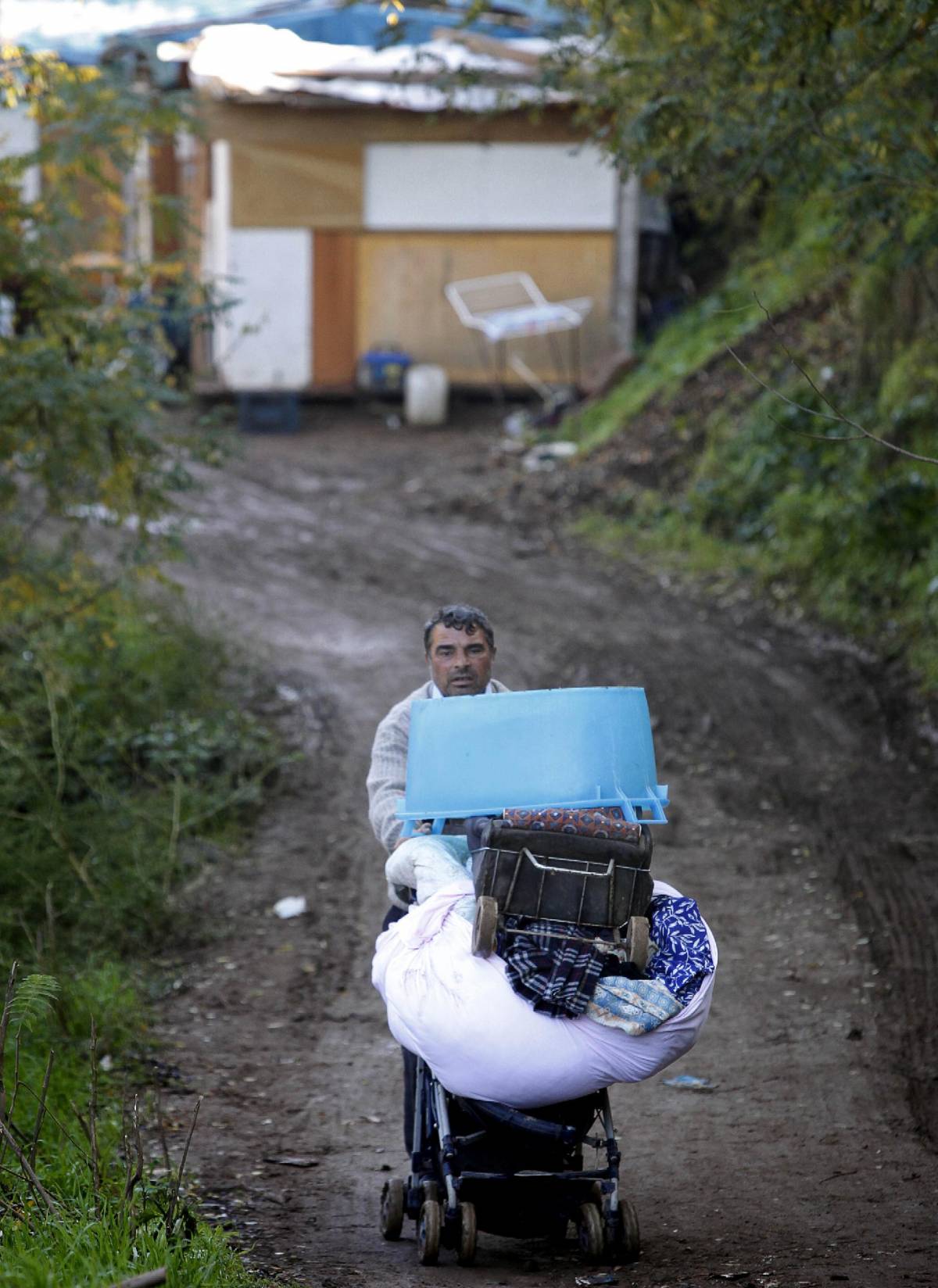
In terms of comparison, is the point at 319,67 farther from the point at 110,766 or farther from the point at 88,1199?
the point at 88,1199

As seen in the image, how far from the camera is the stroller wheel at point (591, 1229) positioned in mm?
3777

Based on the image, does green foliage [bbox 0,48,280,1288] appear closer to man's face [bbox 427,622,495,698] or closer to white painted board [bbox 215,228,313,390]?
man's face [bbox 427,622,495,698]

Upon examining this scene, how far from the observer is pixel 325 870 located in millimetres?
7891

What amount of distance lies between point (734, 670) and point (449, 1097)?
671 centimetres

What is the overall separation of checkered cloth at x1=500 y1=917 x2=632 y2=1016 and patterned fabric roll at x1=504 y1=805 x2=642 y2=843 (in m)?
0.21

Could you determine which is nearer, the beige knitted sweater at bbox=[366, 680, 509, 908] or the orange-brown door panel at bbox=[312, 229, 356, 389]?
the beige knitted sweater at bbox=[366, 680, 509, 908]

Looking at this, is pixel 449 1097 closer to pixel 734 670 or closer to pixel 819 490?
pixel 734 670

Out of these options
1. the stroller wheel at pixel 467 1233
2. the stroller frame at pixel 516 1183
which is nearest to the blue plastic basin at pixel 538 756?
the stroller frame at pixel 516 1183

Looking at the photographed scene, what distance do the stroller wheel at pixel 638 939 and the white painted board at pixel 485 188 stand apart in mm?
16078

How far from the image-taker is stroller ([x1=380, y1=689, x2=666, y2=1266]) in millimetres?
3385

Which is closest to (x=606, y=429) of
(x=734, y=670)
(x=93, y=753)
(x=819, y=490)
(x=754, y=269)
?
(x=754, y=269)

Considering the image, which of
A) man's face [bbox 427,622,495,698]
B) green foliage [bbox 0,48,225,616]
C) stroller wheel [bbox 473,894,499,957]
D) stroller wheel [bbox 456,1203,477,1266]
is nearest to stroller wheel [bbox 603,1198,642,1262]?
stroller wheel [bbox 456,1203,477,1266]

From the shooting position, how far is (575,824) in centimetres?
344

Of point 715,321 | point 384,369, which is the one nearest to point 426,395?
point 384,369
